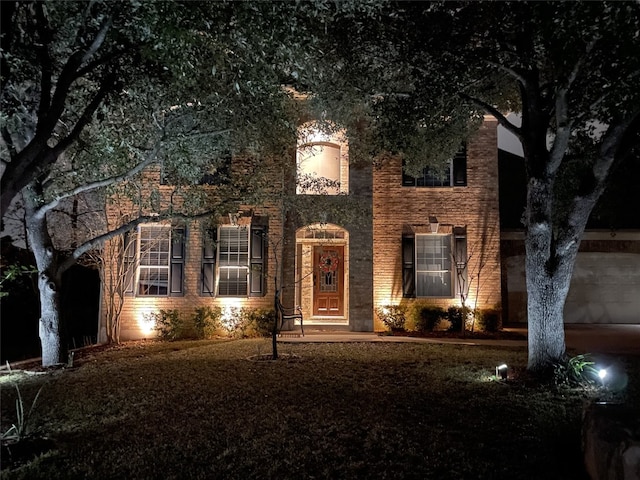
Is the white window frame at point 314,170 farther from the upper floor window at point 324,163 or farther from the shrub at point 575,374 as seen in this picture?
the shrub at point 575,374

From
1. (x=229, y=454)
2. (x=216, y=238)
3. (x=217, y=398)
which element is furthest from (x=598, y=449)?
(x=216, y=238)

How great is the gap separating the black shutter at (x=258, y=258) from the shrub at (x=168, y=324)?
6.85 feet

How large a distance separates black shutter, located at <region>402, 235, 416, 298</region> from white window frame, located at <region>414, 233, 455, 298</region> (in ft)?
0.46

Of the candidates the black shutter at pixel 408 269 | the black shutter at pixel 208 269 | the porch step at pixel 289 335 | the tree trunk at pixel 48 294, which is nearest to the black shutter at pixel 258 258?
the black shutter at pixel 208 269

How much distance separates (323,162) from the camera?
1445 cm

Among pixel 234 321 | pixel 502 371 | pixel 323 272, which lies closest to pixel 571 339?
pixel 502 371

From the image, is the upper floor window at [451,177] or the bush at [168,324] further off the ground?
the upper floor window at [451,177]

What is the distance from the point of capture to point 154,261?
45.1 feet

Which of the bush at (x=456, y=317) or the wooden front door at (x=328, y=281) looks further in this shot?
the wooden front door at (x=328, y=281)

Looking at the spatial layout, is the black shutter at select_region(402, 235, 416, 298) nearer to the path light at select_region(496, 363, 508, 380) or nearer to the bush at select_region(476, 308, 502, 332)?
the bush at select_region(476, 308, 502, 332)

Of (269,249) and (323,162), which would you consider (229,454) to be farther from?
(323,162)

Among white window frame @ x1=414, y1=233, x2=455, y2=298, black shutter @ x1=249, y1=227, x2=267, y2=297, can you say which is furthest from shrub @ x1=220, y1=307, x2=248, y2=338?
white window frame @ x1=414, y1=233, x2=455, y2=298

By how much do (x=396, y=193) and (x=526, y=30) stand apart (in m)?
6.97

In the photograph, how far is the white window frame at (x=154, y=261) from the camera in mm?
13500
